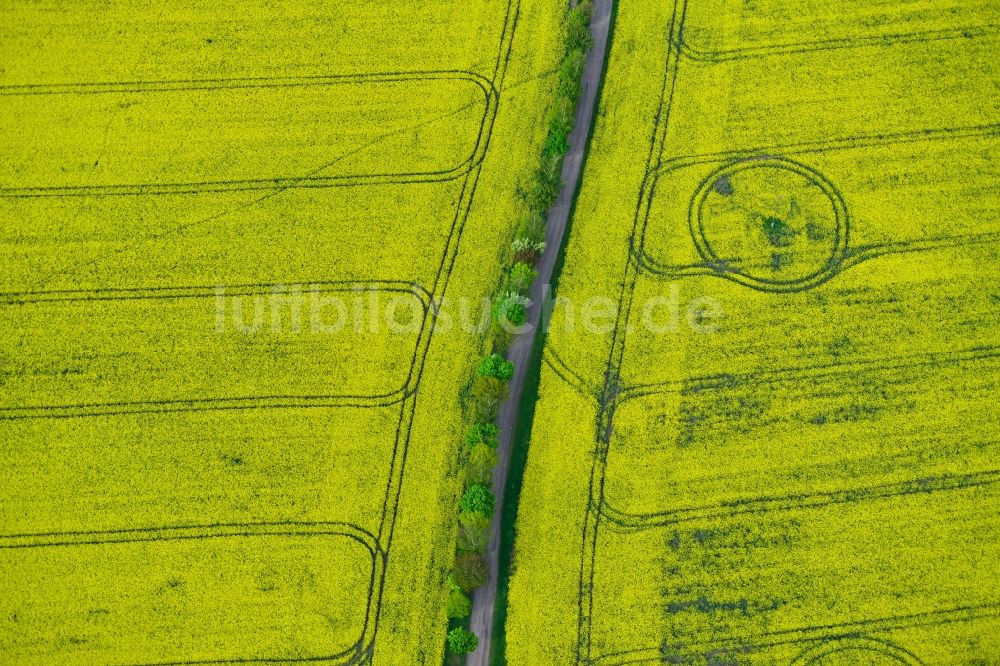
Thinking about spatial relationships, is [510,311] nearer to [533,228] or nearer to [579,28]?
[533,228]

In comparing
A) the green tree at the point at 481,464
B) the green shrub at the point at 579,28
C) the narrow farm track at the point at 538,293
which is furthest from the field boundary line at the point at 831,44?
the green tree at the point at 481,464

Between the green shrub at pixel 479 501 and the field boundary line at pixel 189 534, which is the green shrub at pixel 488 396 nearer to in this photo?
the green shrub at pixel 479 501

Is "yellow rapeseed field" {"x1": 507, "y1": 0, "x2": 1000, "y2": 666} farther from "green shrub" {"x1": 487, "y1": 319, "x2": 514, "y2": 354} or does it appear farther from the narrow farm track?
"green shrub" {"x1": 487, "y1": 319, "x2": 514, "y2": 354}

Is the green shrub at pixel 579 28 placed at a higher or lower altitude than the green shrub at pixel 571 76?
higher

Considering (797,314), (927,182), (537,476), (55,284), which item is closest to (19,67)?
(55,284)

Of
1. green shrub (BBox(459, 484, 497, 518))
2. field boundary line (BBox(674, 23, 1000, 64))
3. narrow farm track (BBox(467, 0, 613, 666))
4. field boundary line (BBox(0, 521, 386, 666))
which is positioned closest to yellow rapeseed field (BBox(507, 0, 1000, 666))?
field boundary line (BBox(674, 23, 1000, 64))

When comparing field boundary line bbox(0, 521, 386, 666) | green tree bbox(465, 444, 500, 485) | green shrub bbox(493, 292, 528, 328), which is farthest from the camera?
green shrub bbox(493, 292, 528, 328)
